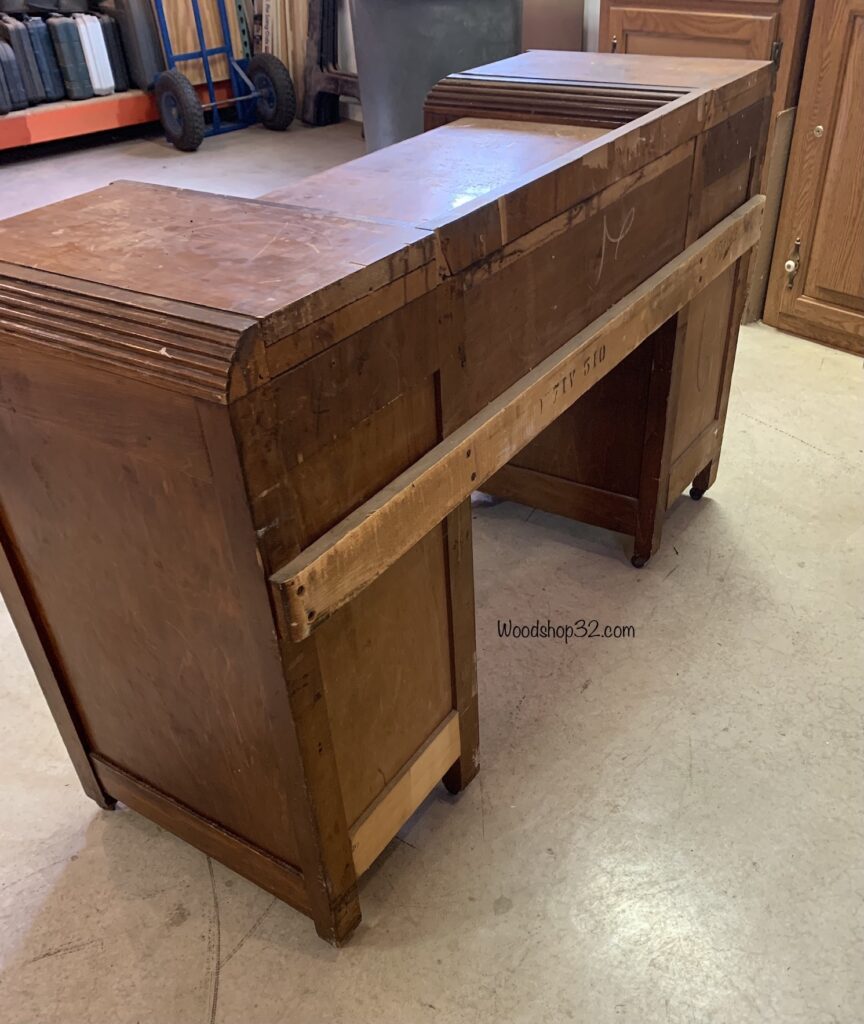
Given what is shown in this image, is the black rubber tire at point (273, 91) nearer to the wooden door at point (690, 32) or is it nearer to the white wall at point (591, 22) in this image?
the white wall at point (591, 22)

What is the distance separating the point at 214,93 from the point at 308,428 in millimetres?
5532

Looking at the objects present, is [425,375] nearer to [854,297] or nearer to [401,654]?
[401,654]

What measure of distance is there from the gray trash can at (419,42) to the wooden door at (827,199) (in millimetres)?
1205

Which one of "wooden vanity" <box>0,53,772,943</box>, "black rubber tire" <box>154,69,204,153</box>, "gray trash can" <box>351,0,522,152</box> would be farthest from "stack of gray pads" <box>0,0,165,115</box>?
"wooden vanity" <box>0,53,772,943</box>

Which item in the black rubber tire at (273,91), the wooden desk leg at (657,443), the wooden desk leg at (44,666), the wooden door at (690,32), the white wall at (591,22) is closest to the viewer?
the wooden desk leg at (44,666)

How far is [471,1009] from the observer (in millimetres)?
1212

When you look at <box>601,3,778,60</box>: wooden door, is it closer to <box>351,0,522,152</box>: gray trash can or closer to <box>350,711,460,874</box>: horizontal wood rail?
<box>351,0,522,152</box>: gray trash can

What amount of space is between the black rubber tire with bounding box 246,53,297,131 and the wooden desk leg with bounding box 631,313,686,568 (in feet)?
14.6

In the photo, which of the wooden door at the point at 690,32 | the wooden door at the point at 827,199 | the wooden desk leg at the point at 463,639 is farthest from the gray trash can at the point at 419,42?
the wooden desk leg at the point at 463,639

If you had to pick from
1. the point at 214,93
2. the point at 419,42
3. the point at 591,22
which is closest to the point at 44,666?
the point at 419,42

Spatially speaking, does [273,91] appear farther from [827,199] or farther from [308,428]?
[308,428]

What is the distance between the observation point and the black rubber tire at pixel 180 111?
4.98m

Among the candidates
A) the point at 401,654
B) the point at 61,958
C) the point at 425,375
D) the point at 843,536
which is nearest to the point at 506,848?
the point at 401,654

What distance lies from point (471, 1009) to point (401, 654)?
0.50 m
